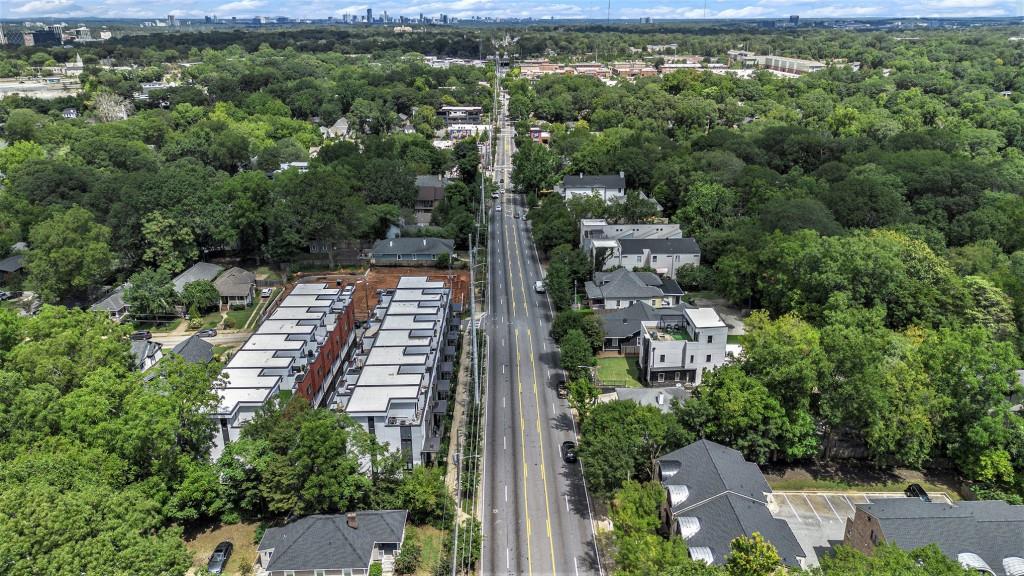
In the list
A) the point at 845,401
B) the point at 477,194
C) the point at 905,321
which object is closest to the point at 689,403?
the point at 845,401

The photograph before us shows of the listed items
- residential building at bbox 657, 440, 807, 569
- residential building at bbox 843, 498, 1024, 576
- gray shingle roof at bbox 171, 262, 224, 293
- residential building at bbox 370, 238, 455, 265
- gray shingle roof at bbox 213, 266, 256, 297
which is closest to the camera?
residential building at bbox 843, 498, 1024, 576

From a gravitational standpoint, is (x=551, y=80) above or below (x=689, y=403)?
above

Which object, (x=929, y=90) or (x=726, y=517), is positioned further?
(x=929, y=90)

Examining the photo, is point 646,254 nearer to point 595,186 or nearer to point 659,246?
point 659,246

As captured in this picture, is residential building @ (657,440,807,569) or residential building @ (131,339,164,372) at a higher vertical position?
residential building @ (657,440,807,569)

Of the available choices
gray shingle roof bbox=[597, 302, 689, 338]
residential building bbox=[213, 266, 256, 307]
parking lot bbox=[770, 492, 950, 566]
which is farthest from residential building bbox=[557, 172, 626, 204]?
parking lot bbox=[770, 492, 950, 566]

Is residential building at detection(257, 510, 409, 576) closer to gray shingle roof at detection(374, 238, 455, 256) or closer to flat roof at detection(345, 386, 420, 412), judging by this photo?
flat roof at detection(345, 386, 420, 412)

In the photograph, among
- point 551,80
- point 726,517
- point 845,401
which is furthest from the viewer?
A: point 551,80

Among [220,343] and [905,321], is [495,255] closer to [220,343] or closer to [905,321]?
[220,343]
